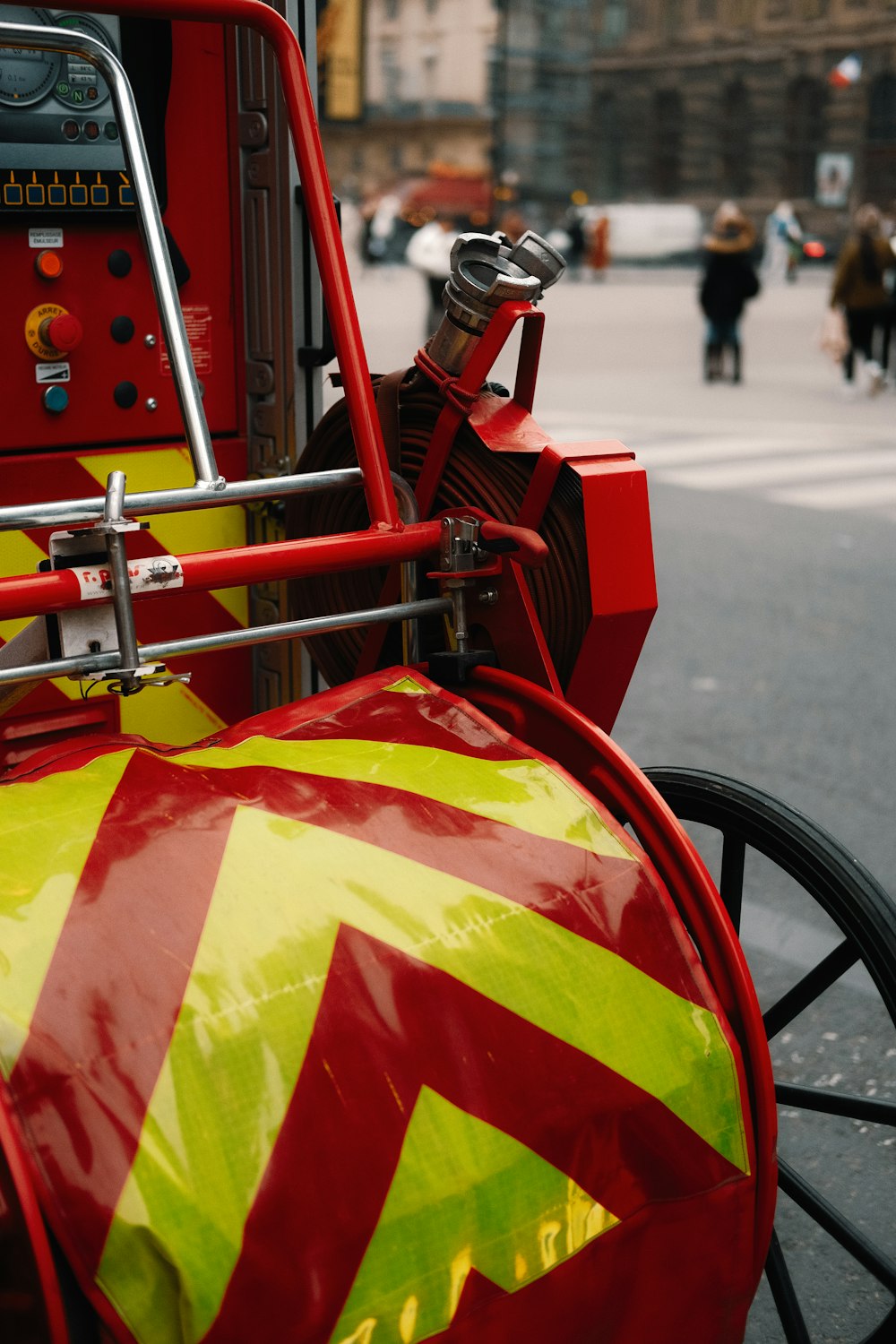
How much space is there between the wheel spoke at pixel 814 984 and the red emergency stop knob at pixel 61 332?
1.70 metres

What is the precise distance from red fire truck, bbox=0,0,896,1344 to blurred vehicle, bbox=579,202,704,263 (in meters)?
42.7

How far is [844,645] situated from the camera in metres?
6.47

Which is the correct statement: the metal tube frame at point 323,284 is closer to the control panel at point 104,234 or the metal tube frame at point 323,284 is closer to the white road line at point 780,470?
the control panel at point 104,234

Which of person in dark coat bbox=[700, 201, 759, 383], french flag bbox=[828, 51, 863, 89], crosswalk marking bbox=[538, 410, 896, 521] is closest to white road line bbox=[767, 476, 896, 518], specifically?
crosswalk marking bbox=[538, 410, 896, 521]

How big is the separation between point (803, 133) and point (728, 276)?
45.7 meters

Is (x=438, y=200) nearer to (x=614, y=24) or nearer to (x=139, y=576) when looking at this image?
(x=614, y=24)

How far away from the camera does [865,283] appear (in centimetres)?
1425

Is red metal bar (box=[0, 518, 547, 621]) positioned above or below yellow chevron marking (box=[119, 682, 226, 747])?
above

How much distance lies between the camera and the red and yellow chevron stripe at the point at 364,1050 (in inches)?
57.9

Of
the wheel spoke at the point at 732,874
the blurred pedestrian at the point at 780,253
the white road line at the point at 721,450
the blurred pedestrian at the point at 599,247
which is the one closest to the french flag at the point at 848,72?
the blurred pedestrian at the point at 599,247

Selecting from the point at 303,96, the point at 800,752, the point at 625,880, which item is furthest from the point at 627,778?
the point at 800,752

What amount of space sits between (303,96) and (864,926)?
53.4 inches

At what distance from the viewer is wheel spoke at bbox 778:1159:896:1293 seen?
200cm

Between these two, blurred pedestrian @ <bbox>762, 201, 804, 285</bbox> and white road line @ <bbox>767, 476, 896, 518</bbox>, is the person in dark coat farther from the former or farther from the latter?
blurred pedestrian @ <bbox>762, 201, 804, 285</bbox>
